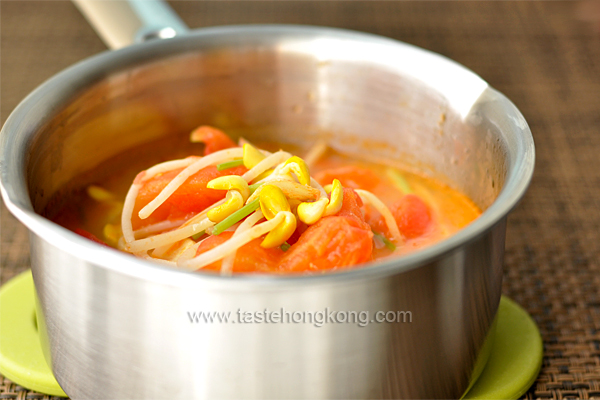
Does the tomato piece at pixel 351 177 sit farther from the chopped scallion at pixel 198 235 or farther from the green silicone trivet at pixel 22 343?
the green silicone trivet at pixel 22 343

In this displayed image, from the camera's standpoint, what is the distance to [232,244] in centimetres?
109

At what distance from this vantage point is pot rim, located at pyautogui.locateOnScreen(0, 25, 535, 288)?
82 cm

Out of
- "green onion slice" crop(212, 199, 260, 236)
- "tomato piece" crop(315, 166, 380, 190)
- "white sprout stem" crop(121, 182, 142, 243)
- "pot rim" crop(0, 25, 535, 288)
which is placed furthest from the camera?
"tomato piece" crop(315, 166, 380, 190)

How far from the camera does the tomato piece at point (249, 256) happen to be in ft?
3.52

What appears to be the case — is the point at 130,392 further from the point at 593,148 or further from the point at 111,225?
the point at 593,148

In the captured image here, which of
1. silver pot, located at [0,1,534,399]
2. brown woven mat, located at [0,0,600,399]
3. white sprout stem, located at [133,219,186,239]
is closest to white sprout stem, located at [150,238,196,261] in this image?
white sprout stem, located at [133,219,186,239]

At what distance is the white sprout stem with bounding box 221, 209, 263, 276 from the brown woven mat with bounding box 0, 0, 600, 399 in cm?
52

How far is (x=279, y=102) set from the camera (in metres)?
1.76

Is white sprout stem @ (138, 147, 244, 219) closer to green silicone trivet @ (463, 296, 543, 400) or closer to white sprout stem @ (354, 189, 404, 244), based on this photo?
white sprout stem @ (354, 189, 404, 244)

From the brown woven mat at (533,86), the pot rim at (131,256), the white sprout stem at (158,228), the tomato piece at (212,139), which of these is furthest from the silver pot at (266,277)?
the brown woven mat at (533,86)

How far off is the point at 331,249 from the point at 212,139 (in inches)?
27.0

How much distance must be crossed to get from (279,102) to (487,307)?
2.90ft

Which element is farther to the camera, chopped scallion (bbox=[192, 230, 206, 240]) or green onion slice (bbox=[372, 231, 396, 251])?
green onion slice (bbox=[372, 231, 396, 251])

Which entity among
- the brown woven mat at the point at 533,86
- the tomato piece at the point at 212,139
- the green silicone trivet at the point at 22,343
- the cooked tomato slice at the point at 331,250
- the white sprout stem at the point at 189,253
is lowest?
the brown woven mat at the point at 533,86
